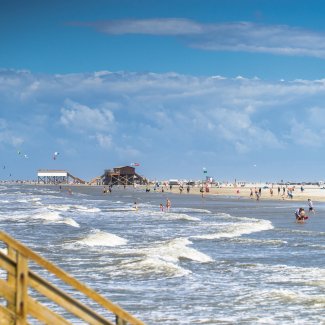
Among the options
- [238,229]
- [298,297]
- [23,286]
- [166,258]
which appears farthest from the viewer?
[238,229]

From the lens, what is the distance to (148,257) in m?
24.8

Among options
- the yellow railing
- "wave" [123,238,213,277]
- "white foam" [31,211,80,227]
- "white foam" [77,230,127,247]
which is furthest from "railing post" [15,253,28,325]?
"white foam" [31,211,80,227]

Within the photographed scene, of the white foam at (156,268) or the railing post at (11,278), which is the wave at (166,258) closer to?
the white foam at (156,268)

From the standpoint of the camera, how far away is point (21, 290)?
530 cm

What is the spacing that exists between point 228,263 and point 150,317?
9.35 meters

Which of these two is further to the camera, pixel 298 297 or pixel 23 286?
pixel 298 297

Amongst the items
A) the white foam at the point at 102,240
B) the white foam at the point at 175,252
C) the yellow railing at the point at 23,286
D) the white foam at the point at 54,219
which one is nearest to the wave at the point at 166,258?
the white foam at the point at 175,252

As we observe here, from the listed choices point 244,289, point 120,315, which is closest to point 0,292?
point 120,315

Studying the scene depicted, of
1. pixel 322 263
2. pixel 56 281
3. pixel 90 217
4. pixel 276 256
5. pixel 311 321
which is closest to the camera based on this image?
pixel 311 321

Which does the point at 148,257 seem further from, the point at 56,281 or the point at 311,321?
the point at 311,321

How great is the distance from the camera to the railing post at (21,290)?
5.27 meters

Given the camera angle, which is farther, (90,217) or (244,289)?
(90,217)

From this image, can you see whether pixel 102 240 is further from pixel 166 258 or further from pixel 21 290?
A: pixel 21 290

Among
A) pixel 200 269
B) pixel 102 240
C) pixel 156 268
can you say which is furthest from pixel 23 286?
pixel 102 240
